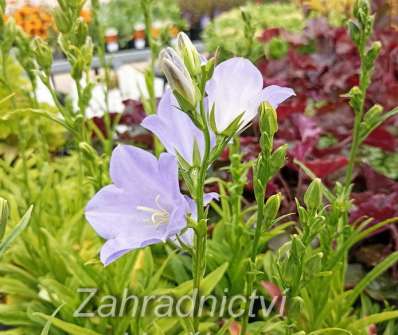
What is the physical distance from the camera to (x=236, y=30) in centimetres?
429

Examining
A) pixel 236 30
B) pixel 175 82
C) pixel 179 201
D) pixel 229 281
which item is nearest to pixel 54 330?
pixel 229 281

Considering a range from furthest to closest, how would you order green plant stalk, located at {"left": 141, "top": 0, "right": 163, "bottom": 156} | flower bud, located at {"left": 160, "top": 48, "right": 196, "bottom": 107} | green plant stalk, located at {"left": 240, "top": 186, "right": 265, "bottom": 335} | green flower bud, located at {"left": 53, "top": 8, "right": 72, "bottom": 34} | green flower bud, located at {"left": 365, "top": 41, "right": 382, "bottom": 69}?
green plant stalk, located at {"left": 141, "top": 0, "right": 163, "bottom": 156} → green flower bud, located at {"left": 53, "top": 8, "right": 72, "bottom": 34} → green flower bud, located at {"left": 365, "top": 41, "right": 382, "bottom": 69} → green plant stalk, located at {"left": 240, "top": 186, "right": 265, "bottom": 335} → flower bud, located at {"left": 160, "top": 48, "right": 196, "bottom": 107}

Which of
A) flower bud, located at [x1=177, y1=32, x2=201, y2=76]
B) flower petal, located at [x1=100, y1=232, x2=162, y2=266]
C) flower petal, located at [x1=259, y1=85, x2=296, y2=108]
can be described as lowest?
flower petal, located at [x1=100, y1=232, x2=162, y2=266]

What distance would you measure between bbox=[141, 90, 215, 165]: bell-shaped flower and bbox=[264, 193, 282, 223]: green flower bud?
0.10 metres

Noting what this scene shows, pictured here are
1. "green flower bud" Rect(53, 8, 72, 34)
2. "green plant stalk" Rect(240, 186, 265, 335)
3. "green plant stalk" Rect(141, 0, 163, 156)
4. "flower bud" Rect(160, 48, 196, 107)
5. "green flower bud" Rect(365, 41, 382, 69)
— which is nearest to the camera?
"flower bud" Rect(160, 48, 196, 107)

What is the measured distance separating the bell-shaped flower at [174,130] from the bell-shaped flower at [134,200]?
30mm

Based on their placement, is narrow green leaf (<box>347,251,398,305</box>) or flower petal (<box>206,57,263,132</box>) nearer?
flower petal (<box>206,57,263,132</box>)

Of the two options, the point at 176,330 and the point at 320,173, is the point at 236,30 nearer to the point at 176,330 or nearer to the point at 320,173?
the point at 320,173

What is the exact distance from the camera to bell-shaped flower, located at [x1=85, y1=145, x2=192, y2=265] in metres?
0.68

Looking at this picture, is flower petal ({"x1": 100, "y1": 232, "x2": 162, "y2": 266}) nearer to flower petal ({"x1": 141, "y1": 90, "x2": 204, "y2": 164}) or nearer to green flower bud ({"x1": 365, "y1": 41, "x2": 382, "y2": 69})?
flower petal ({"x1": 141, "y1": 90, "x2": 204, "y2": 164})

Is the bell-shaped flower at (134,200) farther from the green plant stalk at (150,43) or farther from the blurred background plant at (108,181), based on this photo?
the green plant stalk at (150,43)

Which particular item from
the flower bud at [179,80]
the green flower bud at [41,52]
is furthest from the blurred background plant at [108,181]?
the flower bud at [179,80]

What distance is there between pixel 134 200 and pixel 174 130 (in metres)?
0.11

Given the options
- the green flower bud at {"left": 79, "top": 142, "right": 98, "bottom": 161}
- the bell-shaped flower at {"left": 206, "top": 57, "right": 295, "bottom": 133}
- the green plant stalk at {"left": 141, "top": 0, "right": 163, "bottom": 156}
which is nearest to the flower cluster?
the bell-shaped flower at {"left": 206, "top": 57, "right": 295, "bottom": 133}
